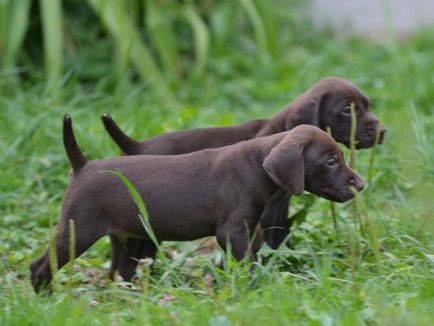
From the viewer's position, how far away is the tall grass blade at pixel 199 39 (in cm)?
869

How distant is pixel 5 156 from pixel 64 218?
1.89 m

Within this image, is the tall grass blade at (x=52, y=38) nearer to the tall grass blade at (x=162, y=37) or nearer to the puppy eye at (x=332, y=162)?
the tall grass blade at (x=162, y=37)

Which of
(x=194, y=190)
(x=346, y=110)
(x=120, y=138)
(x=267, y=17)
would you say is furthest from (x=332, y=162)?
(x=267, y=17)

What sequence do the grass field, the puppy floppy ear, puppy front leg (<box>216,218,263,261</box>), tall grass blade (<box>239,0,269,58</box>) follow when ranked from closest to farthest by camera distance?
the grass field, the puppy floppy ear, puppy front leg (<box>216,218,263,261</box>), tall grass blade (<box>239,0,269,58</box>)

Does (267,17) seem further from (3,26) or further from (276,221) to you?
(276,221)

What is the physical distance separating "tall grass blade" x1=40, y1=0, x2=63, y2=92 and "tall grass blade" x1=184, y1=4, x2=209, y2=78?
123 centimetres

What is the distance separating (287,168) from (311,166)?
10.0 inches

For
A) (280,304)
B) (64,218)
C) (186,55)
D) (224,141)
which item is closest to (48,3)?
(186,55)

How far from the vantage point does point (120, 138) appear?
5258 millimetres

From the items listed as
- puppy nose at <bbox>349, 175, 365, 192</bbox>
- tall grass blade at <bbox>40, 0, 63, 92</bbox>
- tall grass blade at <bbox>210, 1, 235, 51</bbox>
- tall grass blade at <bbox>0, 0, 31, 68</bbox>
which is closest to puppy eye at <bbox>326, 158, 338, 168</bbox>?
puppy nose at <bbox>349, 175, 365, 192</bbox>

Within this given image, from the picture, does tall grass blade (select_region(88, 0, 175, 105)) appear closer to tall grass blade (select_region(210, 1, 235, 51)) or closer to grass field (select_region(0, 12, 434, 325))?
grass field (select_region(0, 12, 434, 325))

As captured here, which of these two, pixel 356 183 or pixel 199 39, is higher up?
pixel 199 39

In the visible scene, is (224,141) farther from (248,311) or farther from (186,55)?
(186,55)

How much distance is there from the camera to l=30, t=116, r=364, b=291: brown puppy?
186 inches
